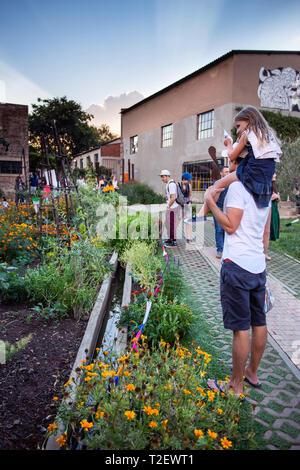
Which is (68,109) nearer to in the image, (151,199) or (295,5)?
(151,199)

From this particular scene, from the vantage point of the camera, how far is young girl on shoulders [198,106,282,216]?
6.88 ft

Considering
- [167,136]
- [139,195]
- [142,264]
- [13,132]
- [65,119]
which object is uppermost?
[65,119]

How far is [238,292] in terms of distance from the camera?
2.19 meters

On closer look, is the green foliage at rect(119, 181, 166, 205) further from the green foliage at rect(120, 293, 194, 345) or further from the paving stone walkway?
the green foliage at rect(120, 293, 194, 345)

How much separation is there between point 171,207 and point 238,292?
552 cm

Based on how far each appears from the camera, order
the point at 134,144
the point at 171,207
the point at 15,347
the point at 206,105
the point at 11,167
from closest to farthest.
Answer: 1. the point at 15,347
2. the point at 171,207
3. the point at 206,105
4. the point at 11,167
5. the point at 134,144

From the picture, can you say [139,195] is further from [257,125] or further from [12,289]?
[257,125]

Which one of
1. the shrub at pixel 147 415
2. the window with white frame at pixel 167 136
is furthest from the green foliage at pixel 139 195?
the shrub at pixel 147 415

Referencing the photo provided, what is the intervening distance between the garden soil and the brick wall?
20486 millimetres

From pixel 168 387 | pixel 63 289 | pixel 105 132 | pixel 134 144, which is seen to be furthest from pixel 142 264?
pixel 105 132

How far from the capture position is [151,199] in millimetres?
18250

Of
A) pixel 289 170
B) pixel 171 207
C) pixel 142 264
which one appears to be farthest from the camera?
pixel 289 170

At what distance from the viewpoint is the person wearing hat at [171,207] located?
24.2ft
